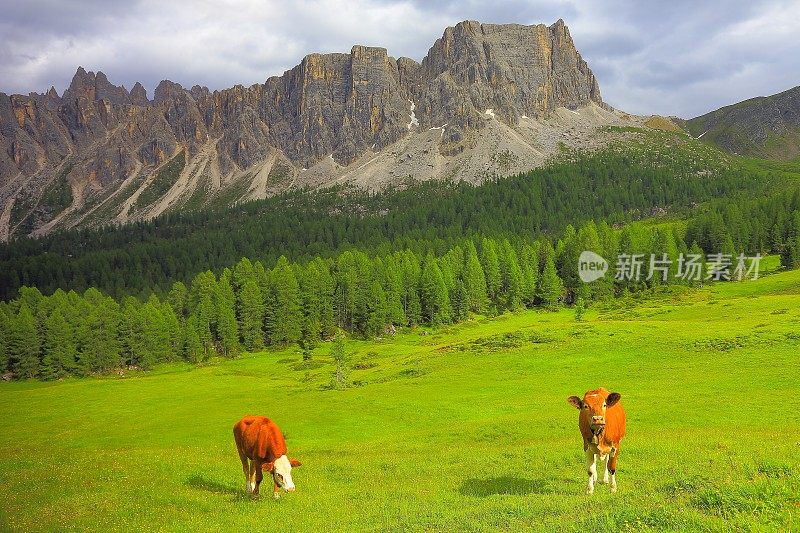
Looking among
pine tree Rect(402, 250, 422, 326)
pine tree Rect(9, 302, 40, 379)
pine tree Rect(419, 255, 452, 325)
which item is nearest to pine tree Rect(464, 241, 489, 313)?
pine tree Rect(419, 255, 452, 325)

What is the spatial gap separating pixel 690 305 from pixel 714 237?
58594 millimetres

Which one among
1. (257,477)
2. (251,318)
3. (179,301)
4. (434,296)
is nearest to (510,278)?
(434,296)

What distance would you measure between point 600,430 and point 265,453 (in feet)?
42.1

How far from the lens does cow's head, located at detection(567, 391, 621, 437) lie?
17781mm

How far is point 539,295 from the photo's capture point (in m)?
136

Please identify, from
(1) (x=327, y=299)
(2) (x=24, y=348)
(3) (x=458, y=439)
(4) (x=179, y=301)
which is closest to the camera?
(3) (x=458, y=439)

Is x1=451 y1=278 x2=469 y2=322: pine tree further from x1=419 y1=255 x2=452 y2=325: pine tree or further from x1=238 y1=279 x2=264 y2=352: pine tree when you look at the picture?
x1=238 y1=279 x2=264 y2=352: pine tree

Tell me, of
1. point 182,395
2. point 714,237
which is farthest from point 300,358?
point 714,237

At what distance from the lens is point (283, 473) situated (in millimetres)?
20391

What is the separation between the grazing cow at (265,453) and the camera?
2031cm

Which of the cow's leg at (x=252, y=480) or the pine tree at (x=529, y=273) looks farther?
the pine tree at (x=529, y=273)

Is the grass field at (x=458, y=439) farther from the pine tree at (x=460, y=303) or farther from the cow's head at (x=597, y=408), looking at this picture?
the pine tree at (x=460, y=303)

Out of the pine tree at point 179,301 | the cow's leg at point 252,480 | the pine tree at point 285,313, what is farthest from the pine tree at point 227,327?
the cow's leg at point 252,480

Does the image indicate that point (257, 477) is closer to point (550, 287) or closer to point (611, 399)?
point (611, 399)
